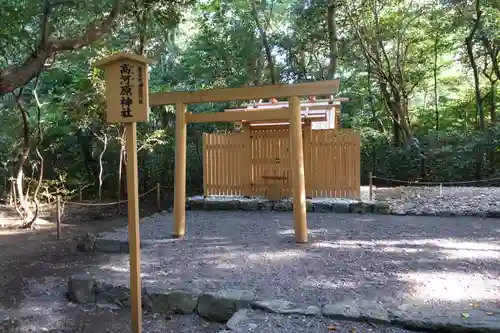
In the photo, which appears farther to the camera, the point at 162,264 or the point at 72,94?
the point at 72,94

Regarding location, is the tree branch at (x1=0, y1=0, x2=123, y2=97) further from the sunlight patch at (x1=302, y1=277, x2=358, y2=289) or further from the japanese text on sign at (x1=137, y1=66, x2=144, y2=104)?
→ the sunlight patch at (x1=302, y1=277, x2=358, y2=289)

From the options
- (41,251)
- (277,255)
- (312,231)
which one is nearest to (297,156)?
(277,255)

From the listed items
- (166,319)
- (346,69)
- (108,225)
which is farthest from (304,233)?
(346,69)

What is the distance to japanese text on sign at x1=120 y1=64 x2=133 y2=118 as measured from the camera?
3838 millimetres

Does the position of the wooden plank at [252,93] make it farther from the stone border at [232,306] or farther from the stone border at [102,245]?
the stone border at [232,306]

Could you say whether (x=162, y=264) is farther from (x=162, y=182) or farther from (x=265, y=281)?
(x=162, y=182)

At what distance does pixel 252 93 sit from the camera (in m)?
5.91

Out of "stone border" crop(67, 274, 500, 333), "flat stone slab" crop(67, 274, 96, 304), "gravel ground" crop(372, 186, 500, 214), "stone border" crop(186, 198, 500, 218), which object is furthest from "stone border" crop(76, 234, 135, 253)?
"gravel ground" crop(372, 186, 500, 214)

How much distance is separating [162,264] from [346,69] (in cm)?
1303

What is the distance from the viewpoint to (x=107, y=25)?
6105mm

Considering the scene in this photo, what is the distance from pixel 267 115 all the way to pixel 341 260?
2.38m

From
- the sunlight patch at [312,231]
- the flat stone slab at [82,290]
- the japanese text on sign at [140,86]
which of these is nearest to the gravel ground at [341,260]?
the sunlight patch at [312,231]

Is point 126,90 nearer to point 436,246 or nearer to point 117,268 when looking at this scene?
point 117,268

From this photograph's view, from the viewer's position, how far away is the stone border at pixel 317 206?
26.7ft
